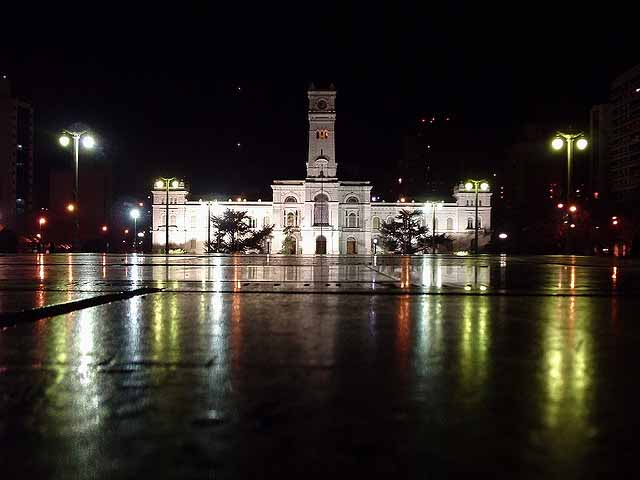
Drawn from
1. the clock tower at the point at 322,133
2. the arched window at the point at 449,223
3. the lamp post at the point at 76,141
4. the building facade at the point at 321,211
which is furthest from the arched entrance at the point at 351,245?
the lamp post at the point at 76,141

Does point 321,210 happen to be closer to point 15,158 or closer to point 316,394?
point 15,158

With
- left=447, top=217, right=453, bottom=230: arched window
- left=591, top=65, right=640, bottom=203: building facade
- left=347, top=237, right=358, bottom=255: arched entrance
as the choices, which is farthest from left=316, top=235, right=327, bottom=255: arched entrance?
left=591, top=65, right=640, bottom=203: building facade

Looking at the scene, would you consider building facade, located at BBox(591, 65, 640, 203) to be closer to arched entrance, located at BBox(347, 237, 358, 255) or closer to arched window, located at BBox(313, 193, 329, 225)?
arched entrance, located at BBox(347, 237, 358, 255)

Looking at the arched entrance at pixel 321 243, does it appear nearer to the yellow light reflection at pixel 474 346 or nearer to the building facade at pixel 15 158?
the building facade at pixel 15 158

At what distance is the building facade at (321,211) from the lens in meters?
98.1

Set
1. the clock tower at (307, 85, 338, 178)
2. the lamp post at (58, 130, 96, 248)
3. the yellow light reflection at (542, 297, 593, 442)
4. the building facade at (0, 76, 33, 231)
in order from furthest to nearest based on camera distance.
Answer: the building facade at (0, 76, 33, 231) → the clock tower at (307, 85, 338, 178) → the lamp post at (58, 130, 96, 248) → the yellow light reflection at (542, 297, 593, 442)

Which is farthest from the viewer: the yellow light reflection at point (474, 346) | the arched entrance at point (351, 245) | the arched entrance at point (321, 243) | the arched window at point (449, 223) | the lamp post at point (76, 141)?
the arched window at point (449, 223)

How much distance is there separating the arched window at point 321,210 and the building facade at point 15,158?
143 ft

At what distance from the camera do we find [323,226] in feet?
322

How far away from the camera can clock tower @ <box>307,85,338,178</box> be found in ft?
320

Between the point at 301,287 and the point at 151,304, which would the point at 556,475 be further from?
the point at 301,287

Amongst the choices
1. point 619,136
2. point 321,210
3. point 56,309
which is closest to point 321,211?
point 321,210

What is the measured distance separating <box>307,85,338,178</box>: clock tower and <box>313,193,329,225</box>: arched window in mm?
3256

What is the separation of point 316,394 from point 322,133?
94406 mm
